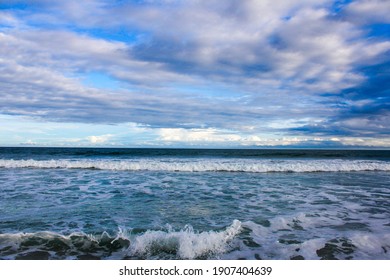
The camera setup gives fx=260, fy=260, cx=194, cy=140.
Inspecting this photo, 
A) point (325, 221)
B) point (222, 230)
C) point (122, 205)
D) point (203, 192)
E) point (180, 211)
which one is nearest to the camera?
point (222, 230)

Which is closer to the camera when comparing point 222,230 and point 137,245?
point 137,245

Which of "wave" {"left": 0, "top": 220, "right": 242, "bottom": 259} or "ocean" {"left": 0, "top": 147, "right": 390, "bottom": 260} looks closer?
"wave" {"left": 0, "top": 220, "right": 242, "bottom": 259}

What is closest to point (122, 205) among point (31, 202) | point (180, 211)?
point (180, 211)

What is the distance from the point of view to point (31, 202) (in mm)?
9641

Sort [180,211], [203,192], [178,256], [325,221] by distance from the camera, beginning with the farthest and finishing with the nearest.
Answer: [203,192] → [180,211] → [325,221] → [178,256]

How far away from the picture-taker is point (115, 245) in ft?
19.4

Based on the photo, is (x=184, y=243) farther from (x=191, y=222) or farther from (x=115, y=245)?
(x=191, y=222)

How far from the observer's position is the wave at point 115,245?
543cm

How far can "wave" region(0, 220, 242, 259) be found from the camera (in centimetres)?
543

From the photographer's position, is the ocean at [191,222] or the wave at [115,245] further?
the ocean at [191,222]

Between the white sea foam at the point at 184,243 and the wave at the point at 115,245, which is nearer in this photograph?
the wave at the point at 115,245
